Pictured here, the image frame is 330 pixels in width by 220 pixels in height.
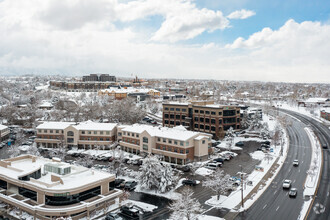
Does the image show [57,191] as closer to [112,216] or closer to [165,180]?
[112,216]

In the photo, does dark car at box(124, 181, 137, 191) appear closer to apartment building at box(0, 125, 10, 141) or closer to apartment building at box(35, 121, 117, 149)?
apartment building at box(35, 121, 117, 149)

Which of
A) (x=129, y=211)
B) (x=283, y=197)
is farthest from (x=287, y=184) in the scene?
(x=129, y=211)

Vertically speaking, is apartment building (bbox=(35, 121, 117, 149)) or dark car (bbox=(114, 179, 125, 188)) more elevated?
apartment building (bbox=(35, 121, 117, 149))

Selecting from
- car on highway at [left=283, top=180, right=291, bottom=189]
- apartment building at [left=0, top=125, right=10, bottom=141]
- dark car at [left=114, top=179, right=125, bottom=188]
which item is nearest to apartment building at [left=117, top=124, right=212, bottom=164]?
dark car at [left=114, top=179, right=125, bottom=188]

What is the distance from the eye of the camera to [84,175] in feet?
113

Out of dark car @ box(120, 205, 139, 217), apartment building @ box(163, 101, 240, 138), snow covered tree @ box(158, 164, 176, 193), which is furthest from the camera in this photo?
apartment building @ box(163, 101, 240, 138)

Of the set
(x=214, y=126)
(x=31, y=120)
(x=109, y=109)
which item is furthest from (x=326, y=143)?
(x=31, y=120)

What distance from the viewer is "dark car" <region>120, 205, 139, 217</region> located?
31.1 m

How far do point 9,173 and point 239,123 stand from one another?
194ft

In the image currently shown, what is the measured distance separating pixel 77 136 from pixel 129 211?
35901 millimetres

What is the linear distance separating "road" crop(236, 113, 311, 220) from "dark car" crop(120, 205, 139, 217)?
11.7 metres

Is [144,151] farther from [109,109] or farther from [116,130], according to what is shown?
[109,109]

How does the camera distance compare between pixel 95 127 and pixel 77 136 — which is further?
pixel 95 127

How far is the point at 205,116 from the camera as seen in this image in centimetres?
7331
